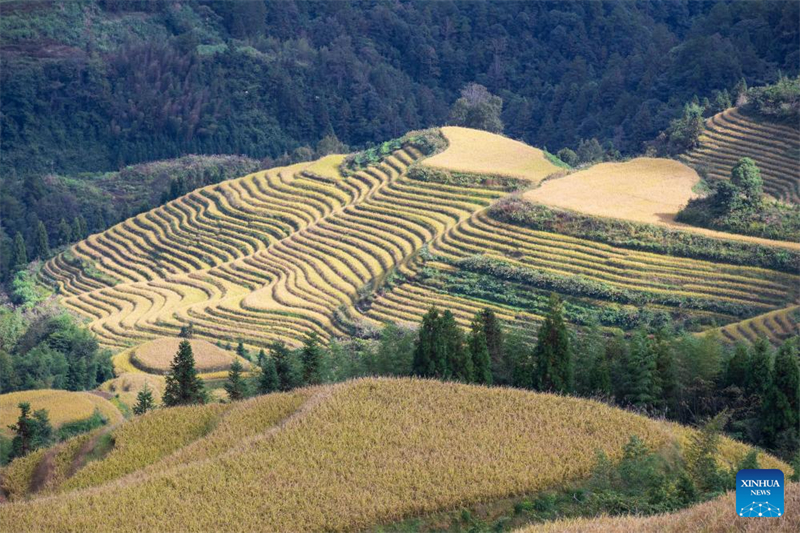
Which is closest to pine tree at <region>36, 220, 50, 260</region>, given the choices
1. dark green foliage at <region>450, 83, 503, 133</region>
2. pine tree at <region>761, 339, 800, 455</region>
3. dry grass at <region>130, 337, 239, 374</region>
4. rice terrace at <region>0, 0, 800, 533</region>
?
rice terrace at <region>0, 0, 800, 533</region>

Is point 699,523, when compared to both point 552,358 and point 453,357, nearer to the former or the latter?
point 552,358

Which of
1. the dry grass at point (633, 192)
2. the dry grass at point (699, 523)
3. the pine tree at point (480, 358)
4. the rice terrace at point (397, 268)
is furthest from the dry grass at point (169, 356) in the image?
the dry grass at point (699, 523)

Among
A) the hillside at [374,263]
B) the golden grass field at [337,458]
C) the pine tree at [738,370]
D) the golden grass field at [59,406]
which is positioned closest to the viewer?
the golden grass field at [337,458]

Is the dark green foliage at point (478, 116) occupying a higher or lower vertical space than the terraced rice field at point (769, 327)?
lower

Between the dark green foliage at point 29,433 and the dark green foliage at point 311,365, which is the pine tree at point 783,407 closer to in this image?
the dark green foliage at point 311,365

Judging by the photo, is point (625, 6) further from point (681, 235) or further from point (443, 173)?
point (681, 235)

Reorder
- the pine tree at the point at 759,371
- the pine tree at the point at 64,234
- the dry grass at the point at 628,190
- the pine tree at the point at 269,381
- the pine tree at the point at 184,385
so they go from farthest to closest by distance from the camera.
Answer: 1. the pine tree at the point at 64,234
2. the dry grass at the point at 628,190
3. the pine tree at the point at 184,385
4. the pine tree at the point at 269,381
5. the pine tree at the point at 759,371

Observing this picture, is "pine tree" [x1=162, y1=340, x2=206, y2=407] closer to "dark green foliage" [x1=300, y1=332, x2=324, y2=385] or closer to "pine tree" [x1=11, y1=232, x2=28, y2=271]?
"dark green foliage" [x1=300, y1=332, x2=324, y2=385]

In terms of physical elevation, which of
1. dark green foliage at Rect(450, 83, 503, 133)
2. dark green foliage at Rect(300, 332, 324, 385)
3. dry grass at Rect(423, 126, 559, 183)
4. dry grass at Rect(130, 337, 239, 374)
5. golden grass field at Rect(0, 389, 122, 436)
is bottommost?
dry grass at Rect(130, 337, 239, 374)
